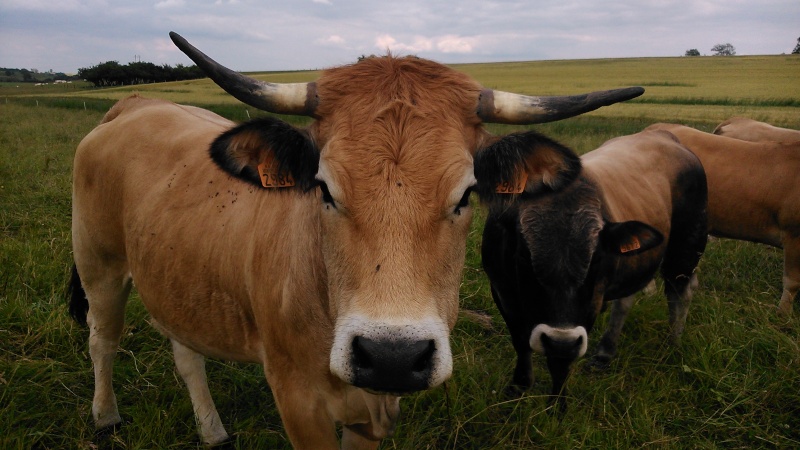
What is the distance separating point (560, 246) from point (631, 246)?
649 millimetres

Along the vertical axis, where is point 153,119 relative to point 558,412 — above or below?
above

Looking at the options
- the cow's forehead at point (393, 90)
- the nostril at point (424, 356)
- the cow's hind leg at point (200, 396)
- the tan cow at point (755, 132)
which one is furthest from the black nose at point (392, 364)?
the tan cow at point (755, 132)

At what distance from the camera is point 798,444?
3.23 m

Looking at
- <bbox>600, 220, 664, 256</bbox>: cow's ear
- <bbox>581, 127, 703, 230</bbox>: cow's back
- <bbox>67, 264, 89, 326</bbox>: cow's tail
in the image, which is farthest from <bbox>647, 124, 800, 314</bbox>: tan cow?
<bbox>67, 264, 89, 326</bbox>: cow's tail

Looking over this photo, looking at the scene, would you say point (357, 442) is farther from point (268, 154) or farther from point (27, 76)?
point (27, 76)

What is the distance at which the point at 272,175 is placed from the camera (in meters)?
2.27

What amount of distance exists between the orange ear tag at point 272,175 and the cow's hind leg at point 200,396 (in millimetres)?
1506

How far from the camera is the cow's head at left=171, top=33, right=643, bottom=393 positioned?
1591 millimetres

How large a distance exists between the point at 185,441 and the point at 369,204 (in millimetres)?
2258

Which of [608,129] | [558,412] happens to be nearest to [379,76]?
[558,412]

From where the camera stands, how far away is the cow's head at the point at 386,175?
62.6 inches

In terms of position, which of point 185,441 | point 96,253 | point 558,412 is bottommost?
point 558,412

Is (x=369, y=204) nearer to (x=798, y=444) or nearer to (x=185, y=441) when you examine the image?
(x=185, y=441)

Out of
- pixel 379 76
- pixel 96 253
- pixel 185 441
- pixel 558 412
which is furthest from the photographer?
pixel 558 412
